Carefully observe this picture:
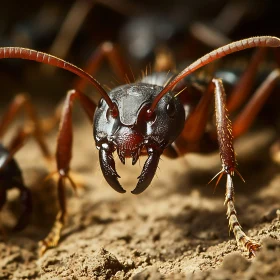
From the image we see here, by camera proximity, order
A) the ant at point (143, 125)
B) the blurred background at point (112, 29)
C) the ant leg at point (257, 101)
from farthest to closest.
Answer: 1. the blurred background at point (112, 29)
2. the ant leg at point (257, 101)
3. the ant at point (143, 125)

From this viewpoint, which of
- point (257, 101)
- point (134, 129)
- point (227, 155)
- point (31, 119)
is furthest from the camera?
point (31, 119)

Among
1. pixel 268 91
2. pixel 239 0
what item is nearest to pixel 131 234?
pixel 268 91

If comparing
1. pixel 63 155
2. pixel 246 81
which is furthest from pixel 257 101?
pixel 63 155

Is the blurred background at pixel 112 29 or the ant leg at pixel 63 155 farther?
the blurred background at pixel 112 29

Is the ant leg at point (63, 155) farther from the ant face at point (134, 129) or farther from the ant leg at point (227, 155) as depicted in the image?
the ant leg at point (227, 155)

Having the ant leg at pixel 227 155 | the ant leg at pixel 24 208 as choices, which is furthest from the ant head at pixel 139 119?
the ant leg at pixel 24 208

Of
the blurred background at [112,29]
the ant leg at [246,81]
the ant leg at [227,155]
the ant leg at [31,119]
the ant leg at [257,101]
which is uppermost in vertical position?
the blurred background at [112,29]

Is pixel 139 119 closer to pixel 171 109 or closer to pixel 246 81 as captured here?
pixel 171 109
